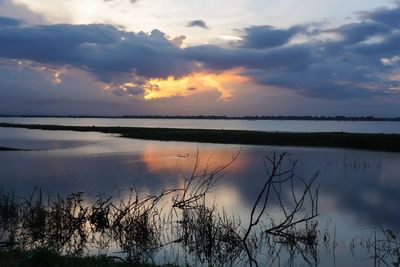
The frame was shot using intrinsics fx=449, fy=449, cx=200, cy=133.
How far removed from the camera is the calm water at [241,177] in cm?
1841

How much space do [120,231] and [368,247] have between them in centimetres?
782

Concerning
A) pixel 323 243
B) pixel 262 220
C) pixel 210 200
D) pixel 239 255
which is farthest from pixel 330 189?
pixel 239 255

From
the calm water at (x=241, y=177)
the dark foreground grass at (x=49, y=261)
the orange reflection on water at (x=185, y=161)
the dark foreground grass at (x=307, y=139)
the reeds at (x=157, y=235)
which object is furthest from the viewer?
the dark foreground grass at (x=307, y=139)

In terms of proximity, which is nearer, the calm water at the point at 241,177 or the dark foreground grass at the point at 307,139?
the calm water at the point at 241,177

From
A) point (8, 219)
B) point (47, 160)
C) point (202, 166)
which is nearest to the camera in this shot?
point (8, 219)

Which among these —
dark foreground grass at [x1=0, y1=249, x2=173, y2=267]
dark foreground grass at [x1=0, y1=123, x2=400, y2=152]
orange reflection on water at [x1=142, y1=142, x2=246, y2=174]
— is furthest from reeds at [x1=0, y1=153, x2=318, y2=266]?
dark foreground grass at [x1=0, y1=123, x2=400, y2=152]

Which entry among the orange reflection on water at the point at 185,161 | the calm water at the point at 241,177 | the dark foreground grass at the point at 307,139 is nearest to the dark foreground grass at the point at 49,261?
the calm water at the point at 241,177

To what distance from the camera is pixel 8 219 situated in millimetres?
15828

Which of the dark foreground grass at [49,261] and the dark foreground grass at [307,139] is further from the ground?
the dark foreground grass at [307,139]

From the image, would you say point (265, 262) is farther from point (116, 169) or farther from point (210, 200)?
point (116, 169)

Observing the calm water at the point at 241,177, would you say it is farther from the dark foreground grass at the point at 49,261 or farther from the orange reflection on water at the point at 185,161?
the dark foreground grass at the point at 49,261

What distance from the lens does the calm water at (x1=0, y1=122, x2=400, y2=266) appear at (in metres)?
18.4

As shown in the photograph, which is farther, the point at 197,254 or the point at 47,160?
the point at 47,160

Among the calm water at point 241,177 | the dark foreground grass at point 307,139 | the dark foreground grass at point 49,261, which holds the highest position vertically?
the dark foreground grass at point 307,139
